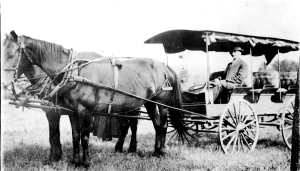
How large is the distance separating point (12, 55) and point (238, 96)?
4.58 meters

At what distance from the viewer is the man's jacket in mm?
6004

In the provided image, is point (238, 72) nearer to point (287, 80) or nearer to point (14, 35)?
point (287, 80)

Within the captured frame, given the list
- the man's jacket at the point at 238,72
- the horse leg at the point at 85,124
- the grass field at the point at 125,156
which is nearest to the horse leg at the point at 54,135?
the grass field at the point at 125,156

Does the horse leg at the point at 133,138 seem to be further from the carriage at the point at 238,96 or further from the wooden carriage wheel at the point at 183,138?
the carriage at the point at 238,96

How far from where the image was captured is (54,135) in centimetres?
484

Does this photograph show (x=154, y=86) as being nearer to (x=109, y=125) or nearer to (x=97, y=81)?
(x=97, y=81)

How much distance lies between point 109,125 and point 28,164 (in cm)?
243

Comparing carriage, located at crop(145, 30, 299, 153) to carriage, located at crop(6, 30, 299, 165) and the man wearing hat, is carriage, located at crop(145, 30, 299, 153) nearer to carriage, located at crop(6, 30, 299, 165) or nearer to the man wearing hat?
carriage, located at crop(6, 30, 299, 165)

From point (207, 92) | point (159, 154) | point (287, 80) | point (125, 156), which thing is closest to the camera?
point (125, 156)

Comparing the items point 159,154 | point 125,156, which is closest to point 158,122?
point 159,154

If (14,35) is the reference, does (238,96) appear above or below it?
below

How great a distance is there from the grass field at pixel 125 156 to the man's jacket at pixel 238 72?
1.62 m

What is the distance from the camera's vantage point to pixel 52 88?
434 centimetres

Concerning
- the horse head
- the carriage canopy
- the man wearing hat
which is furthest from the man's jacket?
the horse head
